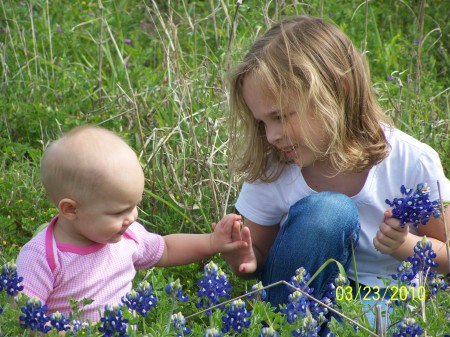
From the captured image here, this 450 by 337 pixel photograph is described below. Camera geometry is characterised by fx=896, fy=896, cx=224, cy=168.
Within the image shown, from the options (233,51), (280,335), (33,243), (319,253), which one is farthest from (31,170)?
(280,335)

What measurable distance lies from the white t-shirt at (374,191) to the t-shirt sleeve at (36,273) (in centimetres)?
86

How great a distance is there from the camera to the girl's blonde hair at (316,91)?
3084 millimetres

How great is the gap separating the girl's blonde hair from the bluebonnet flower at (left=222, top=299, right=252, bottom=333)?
0.79 meters

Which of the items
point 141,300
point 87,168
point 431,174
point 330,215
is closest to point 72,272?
point 87,168

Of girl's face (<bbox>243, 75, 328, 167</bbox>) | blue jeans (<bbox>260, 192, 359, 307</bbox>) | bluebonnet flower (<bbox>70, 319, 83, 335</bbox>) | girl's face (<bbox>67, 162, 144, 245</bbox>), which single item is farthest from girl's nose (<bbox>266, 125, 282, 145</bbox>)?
bluebonnet flower (<bbox>70, 319, 83, 335</bbox>)

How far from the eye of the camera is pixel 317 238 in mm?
3109

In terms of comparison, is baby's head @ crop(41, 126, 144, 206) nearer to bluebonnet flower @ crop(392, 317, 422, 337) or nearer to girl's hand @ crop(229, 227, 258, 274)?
girl's hand @ crop(229, 227, 258, 274)

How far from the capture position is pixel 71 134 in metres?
2.89

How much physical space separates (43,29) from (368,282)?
2.97 meters

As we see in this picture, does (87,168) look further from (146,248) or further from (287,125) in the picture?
(287,125)

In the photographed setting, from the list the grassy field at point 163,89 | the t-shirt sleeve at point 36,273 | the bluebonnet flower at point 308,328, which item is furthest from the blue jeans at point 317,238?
the t-shirt sleeve at point 36,273

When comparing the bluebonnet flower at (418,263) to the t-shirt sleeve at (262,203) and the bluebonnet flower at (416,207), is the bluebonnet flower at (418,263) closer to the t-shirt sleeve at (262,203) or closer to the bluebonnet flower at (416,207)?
the bluebonnet flower at (416,207)

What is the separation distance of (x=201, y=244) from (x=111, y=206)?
0.45 meters

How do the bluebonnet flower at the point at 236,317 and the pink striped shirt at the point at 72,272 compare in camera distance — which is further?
the pink striped shirt at the point at 72,272
